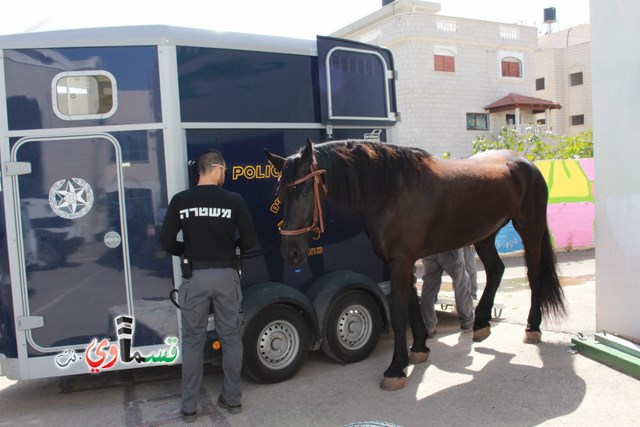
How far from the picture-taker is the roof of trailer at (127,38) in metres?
4.09

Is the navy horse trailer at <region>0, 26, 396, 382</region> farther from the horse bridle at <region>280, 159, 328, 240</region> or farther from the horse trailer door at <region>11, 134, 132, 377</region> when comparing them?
the horse bridle at <region>280, 159, 328, 240</region>

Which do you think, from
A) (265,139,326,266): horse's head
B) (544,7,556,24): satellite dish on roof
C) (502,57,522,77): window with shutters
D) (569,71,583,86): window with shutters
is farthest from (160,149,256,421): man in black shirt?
(544,7,556,24): satellite dish on roof

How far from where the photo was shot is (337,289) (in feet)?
16.1

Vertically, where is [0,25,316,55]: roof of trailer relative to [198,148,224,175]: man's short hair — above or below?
above

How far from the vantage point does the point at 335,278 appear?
500 cm

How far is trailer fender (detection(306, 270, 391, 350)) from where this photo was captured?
4844 millimetres

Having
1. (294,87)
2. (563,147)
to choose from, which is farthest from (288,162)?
(563,147)

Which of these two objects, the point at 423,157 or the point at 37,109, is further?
the point at 423,157

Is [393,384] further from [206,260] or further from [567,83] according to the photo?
[567,83]

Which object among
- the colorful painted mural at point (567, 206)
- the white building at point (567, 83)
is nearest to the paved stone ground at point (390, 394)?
the colorful painted mural at point (567, 206)

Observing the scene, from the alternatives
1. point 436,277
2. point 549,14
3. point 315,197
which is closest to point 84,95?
point 315,197

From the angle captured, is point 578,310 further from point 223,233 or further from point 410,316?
point 223,233

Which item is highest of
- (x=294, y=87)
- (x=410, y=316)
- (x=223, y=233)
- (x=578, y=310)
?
(x=294, y=87)

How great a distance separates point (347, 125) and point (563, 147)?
1545 cm
